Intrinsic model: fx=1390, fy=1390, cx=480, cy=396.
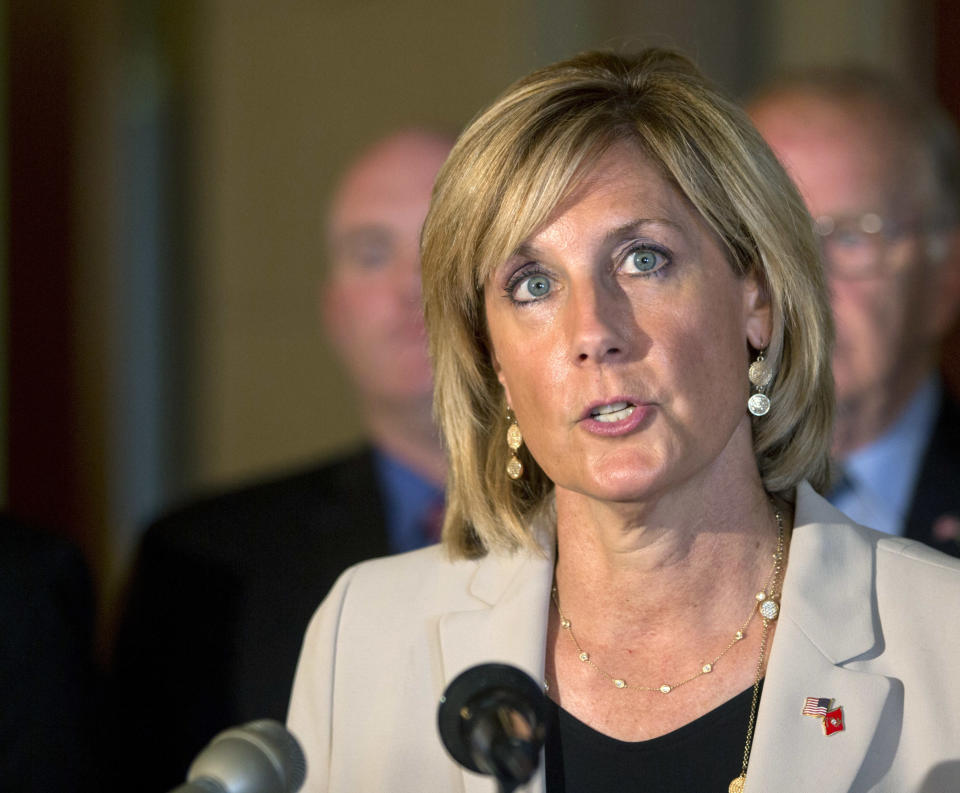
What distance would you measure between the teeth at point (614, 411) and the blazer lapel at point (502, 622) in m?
0.41

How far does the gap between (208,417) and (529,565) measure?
11.7 feet

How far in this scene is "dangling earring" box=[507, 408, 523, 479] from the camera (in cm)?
246

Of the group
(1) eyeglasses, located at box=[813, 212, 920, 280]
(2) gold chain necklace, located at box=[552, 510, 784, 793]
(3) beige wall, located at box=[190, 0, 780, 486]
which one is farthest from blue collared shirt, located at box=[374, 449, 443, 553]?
(2) gold chain necklace, located at box=[552, 510, 784, 793]

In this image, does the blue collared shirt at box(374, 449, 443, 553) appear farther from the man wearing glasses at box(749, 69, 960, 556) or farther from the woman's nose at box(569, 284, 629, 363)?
the woman's nose at box(569, 284, 629, 363)

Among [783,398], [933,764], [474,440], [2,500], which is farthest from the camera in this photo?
[2,500]

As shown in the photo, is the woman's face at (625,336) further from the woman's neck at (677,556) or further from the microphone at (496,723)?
Answer: the microphone at (496,723)

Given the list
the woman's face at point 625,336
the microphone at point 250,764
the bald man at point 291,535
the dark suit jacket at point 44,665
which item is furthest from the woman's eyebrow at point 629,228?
the dark suit jacket at point 44,665

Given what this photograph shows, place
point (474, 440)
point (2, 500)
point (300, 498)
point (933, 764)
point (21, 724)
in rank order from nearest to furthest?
1. point (933, 764)
2. point (474, 440)
3. point (21, 724)
4. point (300, 498)
5. point (2, 500)

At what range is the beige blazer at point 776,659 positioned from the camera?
2.08m

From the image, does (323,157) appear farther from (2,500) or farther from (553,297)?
(553,297)

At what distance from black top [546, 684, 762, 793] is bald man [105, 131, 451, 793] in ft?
4.32

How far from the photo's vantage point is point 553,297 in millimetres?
2207

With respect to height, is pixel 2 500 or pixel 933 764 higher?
pixel 933 764

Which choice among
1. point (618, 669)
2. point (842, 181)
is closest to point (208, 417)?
point (842, 181)
